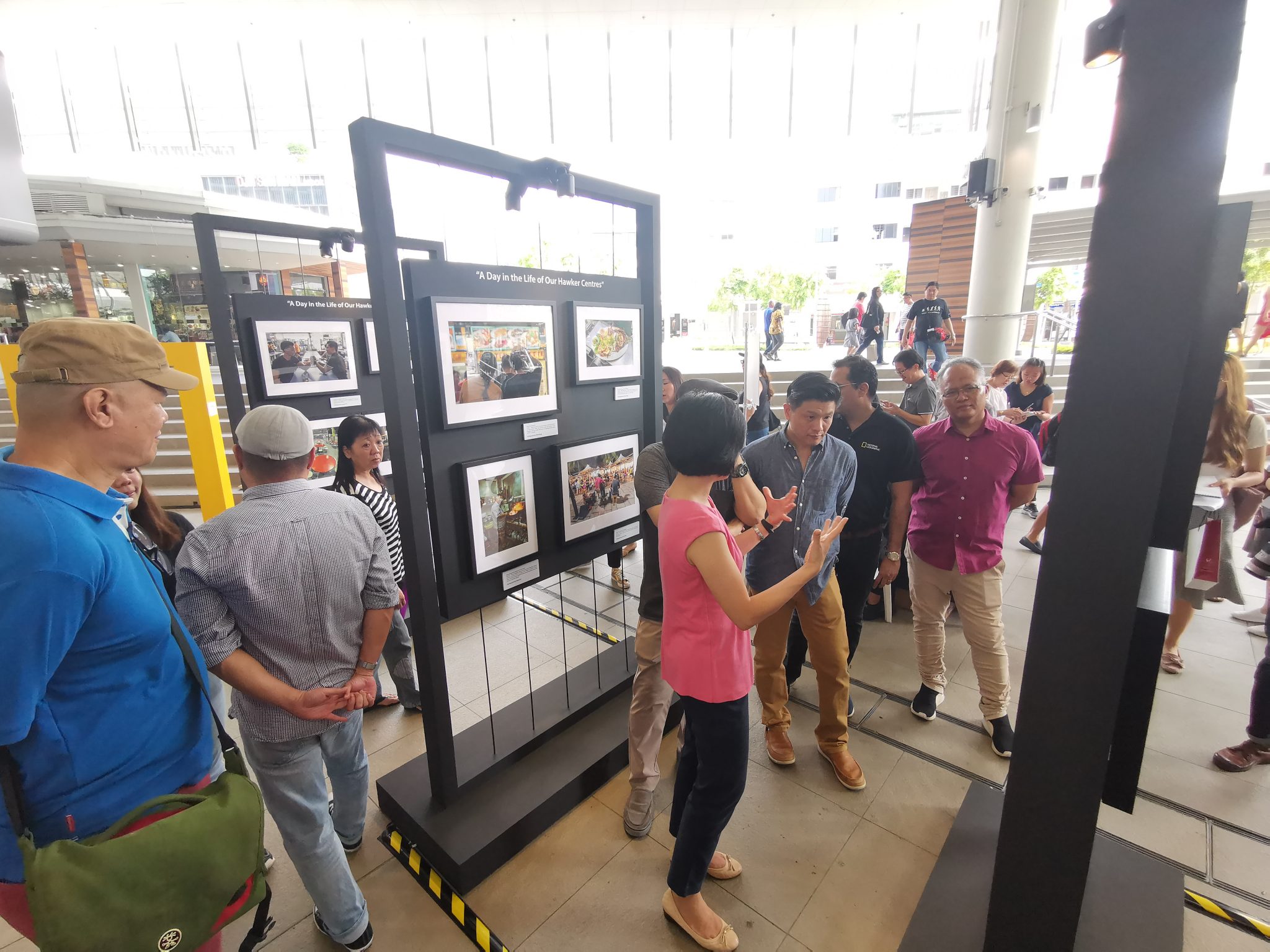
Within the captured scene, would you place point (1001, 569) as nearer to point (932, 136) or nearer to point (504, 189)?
point (504, 189)

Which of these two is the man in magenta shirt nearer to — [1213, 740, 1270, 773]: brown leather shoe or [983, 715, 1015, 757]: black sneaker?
[983, 715, 1015, 757]: black sneaker

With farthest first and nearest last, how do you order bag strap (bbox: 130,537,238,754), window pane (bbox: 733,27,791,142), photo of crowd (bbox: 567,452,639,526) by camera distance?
1. window pane (bbox: 733,27,791,142)
2. photo of crowd (bbox: 567,452,639,526)
3. bag strap (bbox: 130,537,238,754)

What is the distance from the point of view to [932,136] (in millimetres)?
14344

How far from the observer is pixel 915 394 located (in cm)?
421

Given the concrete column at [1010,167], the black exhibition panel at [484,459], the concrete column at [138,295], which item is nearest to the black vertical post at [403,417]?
the black exhibition panel at [484,459]

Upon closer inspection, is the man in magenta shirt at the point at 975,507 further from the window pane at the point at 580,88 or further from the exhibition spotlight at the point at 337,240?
the window pane at the point at 580,88

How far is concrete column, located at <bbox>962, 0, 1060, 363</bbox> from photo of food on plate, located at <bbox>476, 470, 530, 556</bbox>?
766 centimetres

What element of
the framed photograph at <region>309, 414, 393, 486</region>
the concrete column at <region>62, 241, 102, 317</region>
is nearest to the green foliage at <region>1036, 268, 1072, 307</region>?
the framed photograph at <region>309, 414, 393, 486</region>

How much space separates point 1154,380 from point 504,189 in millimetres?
1941

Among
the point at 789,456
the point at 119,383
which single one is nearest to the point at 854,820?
the point at 789,456

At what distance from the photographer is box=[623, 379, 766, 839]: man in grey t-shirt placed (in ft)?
6.76

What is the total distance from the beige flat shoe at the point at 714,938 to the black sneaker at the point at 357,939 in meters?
0.94

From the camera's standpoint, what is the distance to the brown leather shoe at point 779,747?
97.7 inches

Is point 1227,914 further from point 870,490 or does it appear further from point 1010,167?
point 1010,167
